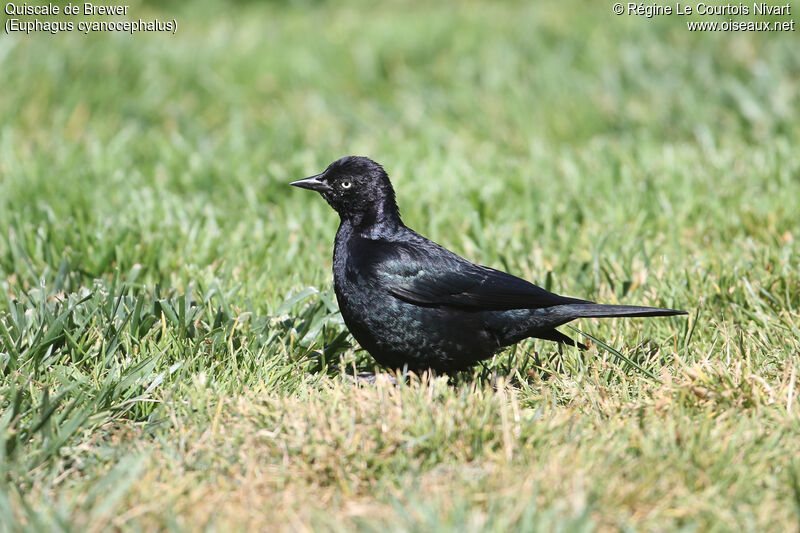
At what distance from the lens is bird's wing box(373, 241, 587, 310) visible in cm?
345

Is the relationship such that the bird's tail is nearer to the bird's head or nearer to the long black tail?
the long black tail

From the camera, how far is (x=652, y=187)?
212 inches

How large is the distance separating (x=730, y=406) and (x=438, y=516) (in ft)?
3.73

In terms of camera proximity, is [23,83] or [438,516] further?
[23,83]

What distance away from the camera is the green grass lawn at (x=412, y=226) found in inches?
96.0

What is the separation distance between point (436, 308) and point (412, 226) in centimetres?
171

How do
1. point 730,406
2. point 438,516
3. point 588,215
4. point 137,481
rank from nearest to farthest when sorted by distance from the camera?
point 438,516, point 137,481, point 730,406, point 588,215

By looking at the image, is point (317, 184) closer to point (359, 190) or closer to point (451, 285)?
point (359, 190)

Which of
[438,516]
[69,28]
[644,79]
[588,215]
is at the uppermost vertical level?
[69,28]

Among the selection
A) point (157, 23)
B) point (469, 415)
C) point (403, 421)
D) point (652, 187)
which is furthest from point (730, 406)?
point (157, 23)

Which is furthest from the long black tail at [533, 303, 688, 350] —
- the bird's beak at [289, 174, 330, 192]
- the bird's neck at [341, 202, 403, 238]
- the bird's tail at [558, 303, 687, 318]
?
the bird's beak at [289, 174, 330, 192]

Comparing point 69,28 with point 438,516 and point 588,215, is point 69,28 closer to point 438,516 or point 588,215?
point 588,215

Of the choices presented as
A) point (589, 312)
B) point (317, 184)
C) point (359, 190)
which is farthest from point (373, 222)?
point (589, 312)

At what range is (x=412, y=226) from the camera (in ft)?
16.9
